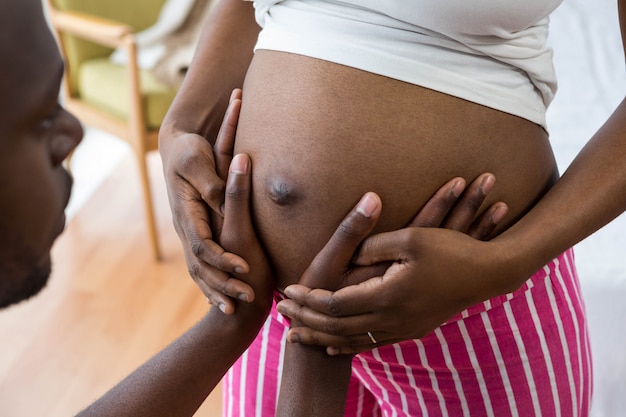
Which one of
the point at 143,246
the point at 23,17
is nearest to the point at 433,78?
the point at 23,17

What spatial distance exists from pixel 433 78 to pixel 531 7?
0.43 ft

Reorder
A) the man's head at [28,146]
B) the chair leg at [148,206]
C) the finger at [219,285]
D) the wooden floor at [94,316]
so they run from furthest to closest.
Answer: the chair leg at [148,206] → the wooden floor at [94,316] → the finger at [219,285] → the man's head at [28,146]

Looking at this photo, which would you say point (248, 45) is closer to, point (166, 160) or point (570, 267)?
point (166, 160)

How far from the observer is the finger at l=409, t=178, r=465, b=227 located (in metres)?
0.81

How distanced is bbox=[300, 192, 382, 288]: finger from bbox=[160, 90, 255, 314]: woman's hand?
89 millimetres

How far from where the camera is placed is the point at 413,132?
2.73 feet

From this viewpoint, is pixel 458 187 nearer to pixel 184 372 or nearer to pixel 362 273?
pixel 362 273

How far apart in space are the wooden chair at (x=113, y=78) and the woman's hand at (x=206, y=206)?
4.16 feet

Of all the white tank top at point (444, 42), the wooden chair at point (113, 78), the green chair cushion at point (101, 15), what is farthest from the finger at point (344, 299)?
the green chair cushion at point (101, 15)

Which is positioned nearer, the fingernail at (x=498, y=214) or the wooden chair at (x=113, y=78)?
the fingernail at (x=498, y=214)

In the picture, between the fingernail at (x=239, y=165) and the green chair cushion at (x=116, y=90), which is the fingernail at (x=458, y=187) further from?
the green chair cushion at (x=116, y=90)

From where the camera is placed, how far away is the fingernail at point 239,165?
2.81 feet

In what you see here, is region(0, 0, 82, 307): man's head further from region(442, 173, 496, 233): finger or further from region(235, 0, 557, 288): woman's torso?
region(442, 173, 496, 233): finger

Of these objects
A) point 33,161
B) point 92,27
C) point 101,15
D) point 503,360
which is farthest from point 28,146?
point 101,15
